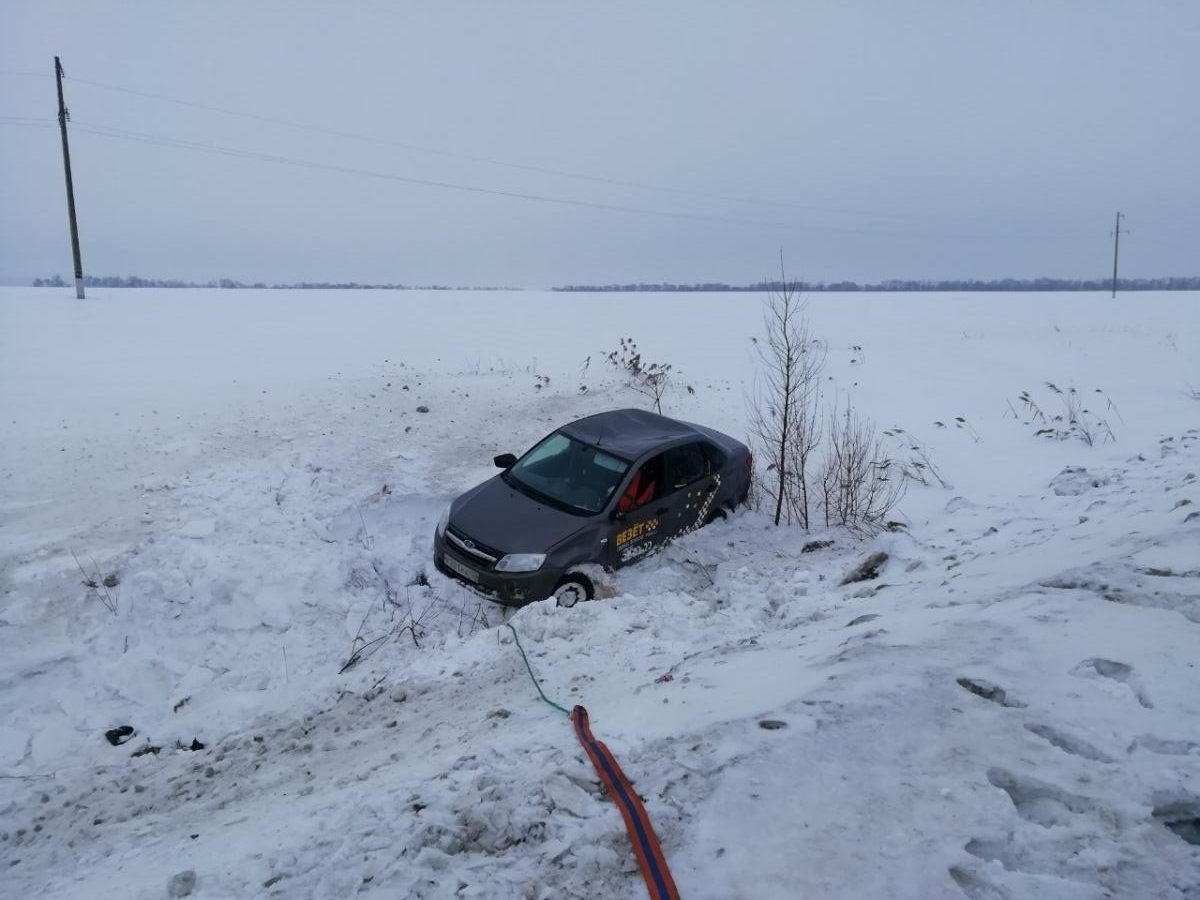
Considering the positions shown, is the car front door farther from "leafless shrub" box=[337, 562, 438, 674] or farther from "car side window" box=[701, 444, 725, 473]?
"leafless shrub" box=[337, 562, 438, 674]

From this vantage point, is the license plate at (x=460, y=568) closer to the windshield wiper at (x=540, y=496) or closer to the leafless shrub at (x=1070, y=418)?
the windshield wiper at (x=540, y=496)

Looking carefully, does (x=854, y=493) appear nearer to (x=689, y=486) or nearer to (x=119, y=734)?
(x=689, y=486)

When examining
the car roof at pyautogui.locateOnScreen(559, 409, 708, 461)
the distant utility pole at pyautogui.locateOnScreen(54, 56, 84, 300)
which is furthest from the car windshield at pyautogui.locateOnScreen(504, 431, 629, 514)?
the distant utility pole at pyautogui.locateOnScreen(54, 56, 84, 300)

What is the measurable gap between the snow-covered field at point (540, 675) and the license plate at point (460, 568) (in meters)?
0.31

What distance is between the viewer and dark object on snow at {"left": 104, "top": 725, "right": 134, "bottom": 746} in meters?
5.23

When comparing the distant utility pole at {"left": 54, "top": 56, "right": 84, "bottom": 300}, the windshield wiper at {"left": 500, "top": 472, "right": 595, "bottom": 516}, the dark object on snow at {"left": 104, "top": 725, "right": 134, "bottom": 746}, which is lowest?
the dark object on snow at {"left": 104, "top": 725, "right": 134, "bottom": 746}

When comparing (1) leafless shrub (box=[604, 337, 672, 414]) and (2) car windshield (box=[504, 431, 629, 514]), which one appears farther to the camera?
(1) leafless shrub (box=[604, 337, 672, 414])

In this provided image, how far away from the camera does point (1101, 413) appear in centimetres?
1338

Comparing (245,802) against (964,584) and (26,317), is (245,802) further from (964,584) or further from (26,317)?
(26,317)

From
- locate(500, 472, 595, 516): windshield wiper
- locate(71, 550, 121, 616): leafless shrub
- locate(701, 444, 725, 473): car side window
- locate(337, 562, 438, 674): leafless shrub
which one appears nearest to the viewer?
locate(337, 562, 438, 674): leafless shrub

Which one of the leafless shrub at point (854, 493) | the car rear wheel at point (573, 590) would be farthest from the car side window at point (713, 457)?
the car rear wheel at point (573, 590)

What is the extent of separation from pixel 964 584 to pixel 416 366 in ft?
44.5

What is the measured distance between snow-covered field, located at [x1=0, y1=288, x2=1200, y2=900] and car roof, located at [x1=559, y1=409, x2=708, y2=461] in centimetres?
124

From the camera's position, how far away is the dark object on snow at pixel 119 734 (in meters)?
5.23
